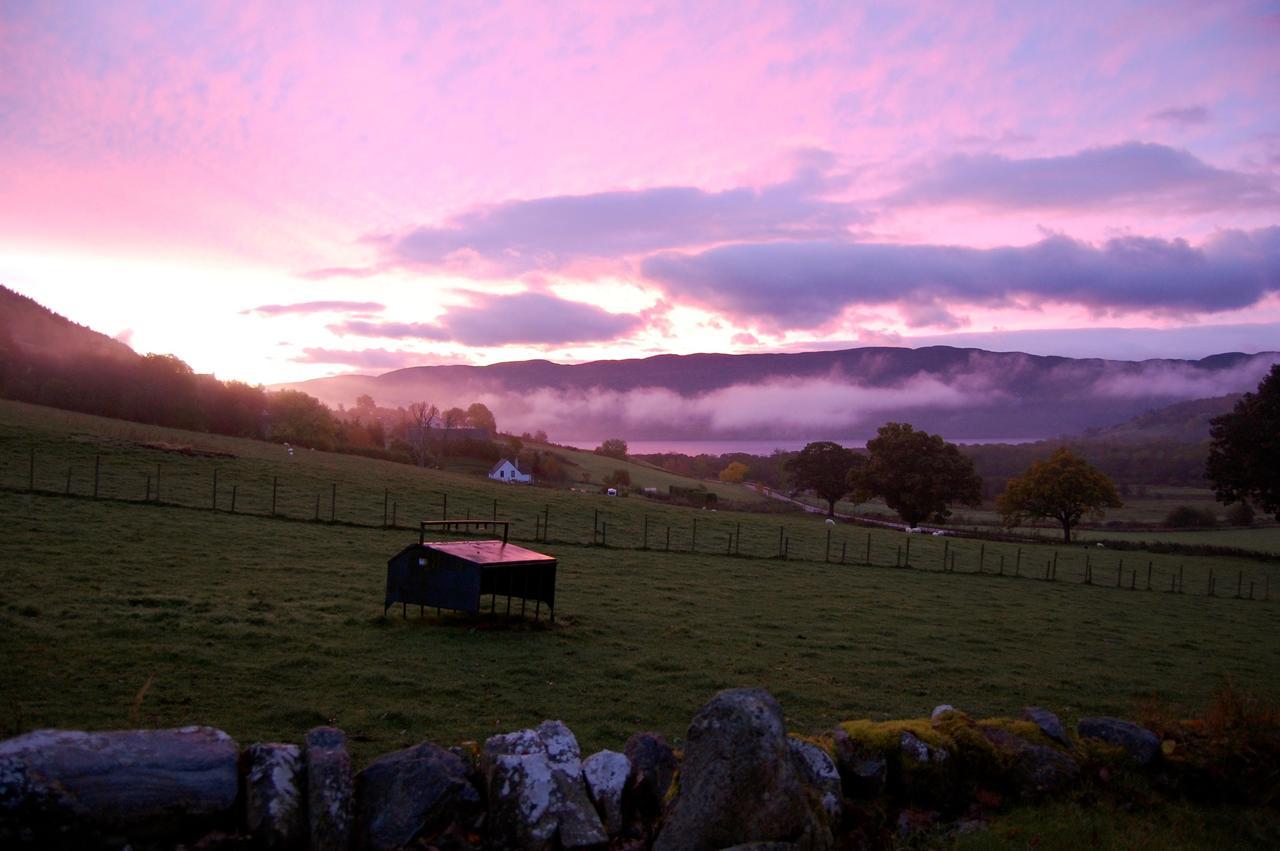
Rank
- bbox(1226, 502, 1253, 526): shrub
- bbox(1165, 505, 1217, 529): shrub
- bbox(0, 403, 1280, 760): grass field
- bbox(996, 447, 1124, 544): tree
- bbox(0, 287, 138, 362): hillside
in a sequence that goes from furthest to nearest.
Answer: bbox(0, 287, 138, 362): hillside → bbox(1226, 502, 1253, 526): shrub → bbox(1165, 505, 1217, 529): shrub → bbox(996, 447, 1124, 544): tree → bbox(0, 403, 1280, 760): grass field

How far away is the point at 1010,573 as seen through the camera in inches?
1550

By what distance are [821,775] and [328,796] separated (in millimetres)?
4046

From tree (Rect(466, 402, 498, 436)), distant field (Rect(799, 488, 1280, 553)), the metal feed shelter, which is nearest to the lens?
the metal feed shelter

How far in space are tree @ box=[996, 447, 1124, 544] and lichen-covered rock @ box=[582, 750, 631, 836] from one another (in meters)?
72.1

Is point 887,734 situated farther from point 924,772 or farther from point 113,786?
point 113,786

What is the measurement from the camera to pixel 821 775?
288 inches

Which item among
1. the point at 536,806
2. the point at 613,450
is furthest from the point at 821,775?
the point at 613,450

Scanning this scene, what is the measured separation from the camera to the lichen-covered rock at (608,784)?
6836mm

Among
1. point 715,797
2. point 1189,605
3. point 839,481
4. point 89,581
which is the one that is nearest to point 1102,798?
point 715,797

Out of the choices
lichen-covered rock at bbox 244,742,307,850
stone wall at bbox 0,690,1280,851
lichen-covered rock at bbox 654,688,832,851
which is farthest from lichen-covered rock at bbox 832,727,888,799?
lichen-covered rock at bbox 244,742,307,850

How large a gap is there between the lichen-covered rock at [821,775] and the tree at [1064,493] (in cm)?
7090

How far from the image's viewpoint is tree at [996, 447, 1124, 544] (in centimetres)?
7181

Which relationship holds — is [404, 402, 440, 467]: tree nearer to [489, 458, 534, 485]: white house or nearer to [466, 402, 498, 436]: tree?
[489, 458, 534, 485]: white house

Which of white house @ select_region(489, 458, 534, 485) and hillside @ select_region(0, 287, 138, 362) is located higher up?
hillside @ select_region(0, 287, 138, 362)
